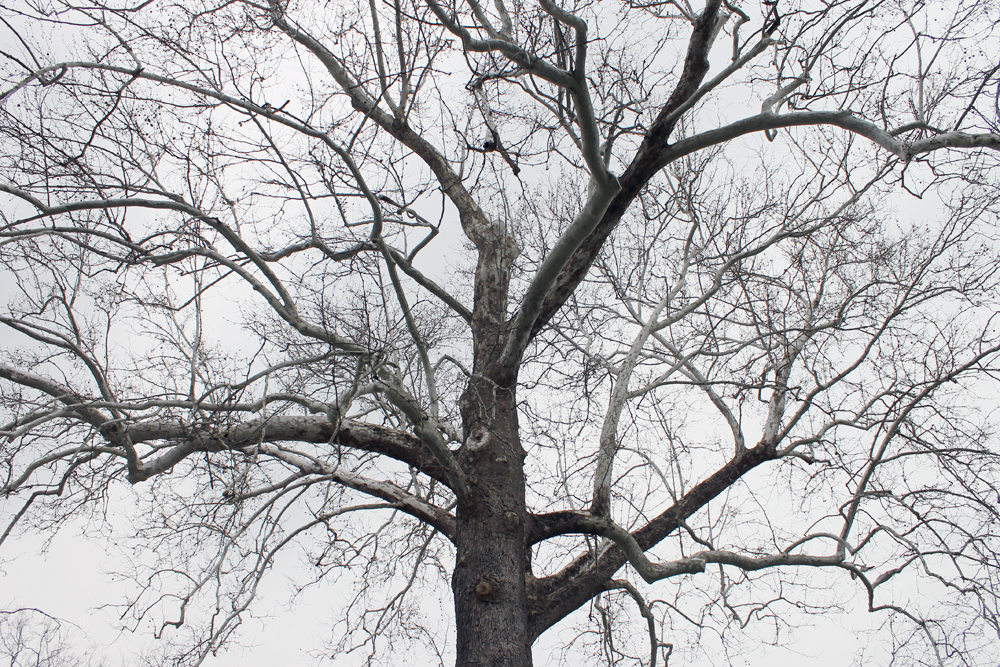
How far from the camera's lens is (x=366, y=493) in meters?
5.16

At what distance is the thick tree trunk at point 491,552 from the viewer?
163 inches

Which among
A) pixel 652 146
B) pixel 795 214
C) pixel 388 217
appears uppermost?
pixel 795 214

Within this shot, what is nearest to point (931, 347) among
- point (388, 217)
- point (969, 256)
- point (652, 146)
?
point (969, 256)

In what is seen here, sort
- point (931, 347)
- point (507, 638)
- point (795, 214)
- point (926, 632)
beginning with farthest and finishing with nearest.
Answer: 1. point (795, 214)
2. point (931, 347)
3. point (926, 632)
4. point (507, 638)

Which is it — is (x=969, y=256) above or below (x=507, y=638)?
above

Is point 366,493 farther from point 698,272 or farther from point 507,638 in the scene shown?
point 698,272

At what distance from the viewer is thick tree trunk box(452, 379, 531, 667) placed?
415 cm

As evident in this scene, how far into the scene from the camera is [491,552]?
4461 mm

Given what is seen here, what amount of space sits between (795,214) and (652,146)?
115 inches

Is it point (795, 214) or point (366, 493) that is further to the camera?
point (795, 214)

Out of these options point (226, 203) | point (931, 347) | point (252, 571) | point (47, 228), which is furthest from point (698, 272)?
point (47, 228)

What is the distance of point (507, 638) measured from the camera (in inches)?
164

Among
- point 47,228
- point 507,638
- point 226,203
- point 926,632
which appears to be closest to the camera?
point 47,228

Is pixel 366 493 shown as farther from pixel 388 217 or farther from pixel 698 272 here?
pixel 698 272
